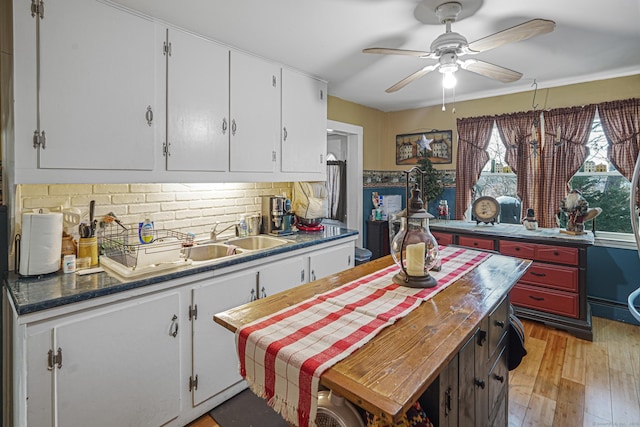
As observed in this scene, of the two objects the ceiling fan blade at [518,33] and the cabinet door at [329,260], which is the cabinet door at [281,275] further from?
the ceiling fan blade at [518,33]

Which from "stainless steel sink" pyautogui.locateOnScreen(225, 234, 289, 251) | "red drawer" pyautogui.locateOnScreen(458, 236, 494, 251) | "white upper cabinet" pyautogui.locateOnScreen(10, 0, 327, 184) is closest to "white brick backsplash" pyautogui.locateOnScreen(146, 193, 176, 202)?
"white upper cabinet" pyautogui.locateOnScreen(10, 0, 327, 184)

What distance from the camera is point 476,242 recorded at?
11.8 ft

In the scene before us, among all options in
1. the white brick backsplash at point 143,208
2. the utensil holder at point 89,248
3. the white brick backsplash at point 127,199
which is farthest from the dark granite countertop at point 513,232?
the utensil holder at point 89,248

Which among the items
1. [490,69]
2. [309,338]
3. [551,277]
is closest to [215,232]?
[309,338]

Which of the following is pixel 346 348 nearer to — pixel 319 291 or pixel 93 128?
pixel 319 291

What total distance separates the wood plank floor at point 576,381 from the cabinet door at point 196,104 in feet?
5.60

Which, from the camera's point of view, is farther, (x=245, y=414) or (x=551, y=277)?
(x=551, y=277)

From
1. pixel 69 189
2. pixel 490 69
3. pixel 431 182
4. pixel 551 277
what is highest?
pixel 490 69

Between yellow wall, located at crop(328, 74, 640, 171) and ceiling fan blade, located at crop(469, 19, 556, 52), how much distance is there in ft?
7.15

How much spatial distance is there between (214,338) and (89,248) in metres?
0.90

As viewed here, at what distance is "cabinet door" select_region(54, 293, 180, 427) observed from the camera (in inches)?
59.9

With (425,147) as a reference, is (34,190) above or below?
below

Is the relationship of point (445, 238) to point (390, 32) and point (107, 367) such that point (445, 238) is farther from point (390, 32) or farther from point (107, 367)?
point (107, 367)

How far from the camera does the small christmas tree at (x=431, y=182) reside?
4.33 metres
